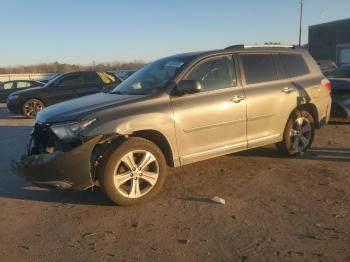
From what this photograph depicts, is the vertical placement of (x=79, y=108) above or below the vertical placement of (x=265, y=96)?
above

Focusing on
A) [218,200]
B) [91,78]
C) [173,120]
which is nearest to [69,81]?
[91,78]

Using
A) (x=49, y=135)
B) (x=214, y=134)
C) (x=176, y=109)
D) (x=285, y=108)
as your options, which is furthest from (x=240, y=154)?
(x=49, y=135)

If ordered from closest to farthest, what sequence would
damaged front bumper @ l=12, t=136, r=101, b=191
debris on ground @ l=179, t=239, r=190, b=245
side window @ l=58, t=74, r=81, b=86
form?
debris on ground @ l=179, t=239, r=190, b=245
damaged front bumper @ l=12, t=136, r=101, b=191
side window @ l=58, t=74, r=81, b=86

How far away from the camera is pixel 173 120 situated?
5.10 meters

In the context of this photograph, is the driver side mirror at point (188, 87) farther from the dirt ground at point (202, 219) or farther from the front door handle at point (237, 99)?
the dirt ground at point (202, 219)

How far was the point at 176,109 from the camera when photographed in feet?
16.9

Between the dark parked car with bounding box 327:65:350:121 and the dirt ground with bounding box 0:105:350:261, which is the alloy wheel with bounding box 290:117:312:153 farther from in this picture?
the dark parked car with bounding box 327:65:350:121

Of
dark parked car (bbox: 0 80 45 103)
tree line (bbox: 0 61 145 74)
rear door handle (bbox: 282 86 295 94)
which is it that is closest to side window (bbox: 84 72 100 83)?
dark parked car (bbox: 0 80 45 103)

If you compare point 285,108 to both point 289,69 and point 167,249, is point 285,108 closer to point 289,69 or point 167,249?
point 289,69

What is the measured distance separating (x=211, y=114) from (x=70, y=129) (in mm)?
1818

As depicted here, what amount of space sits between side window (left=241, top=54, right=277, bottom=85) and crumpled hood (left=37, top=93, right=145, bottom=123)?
1.69 m

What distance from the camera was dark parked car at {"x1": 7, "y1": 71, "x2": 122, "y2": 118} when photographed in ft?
46.6

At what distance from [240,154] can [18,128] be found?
728cm

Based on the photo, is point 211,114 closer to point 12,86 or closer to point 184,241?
point 184,241
